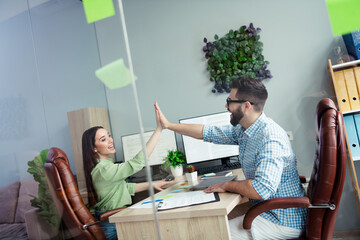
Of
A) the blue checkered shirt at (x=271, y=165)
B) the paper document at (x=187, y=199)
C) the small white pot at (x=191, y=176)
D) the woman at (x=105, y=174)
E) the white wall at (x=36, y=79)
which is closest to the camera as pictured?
the white wall at (x=36, y=79)

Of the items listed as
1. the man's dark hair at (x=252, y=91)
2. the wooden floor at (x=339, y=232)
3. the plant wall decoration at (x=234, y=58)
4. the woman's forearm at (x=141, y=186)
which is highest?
the plant wall decoration at (x=234, y=58)

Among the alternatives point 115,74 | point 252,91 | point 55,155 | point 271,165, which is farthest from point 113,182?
point 252,91

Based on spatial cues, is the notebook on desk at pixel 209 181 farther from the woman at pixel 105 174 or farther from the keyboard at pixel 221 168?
the woman at pixel 105 174

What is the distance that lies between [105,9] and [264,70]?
0.78 meters

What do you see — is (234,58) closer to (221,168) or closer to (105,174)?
(221,168)

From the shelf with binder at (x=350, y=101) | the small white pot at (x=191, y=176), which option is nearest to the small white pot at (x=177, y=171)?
the small white pot at (x=191, y=176)

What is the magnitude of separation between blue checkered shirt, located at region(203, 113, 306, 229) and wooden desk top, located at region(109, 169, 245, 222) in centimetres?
12

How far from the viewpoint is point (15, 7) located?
603mm

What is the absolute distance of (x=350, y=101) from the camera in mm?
1189

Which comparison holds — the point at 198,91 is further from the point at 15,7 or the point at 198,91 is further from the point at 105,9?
the point at 15,7

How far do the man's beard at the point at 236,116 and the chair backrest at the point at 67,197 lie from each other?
26.9 inches

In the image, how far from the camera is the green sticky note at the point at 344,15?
43.9 inches

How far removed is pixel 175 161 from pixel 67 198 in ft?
1.30

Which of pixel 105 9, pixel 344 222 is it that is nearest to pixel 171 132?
pixel 105 9
